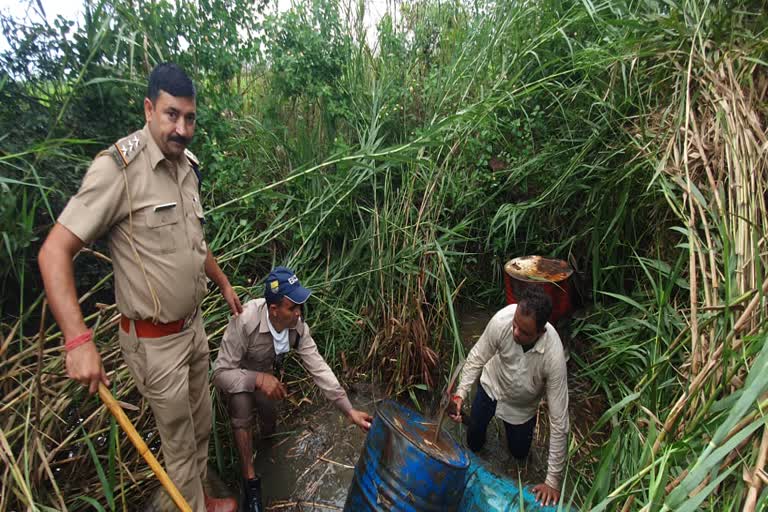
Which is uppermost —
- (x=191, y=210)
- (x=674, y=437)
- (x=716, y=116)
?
(x=716, y=116)

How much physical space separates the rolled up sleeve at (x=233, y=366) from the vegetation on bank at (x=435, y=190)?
31cm

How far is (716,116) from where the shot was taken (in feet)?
7.68

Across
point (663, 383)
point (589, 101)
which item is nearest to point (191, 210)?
point (663, 383)

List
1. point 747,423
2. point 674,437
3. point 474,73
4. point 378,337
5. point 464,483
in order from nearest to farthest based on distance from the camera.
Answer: point 747,423 → point 674,437 → point 464,483 → point 378,337 → point 474,73

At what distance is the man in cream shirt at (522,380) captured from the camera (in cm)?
233

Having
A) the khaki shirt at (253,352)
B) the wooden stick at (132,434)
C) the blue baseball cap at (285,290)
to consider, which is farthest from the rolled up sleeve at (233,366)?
the wooden stick at (132,434)

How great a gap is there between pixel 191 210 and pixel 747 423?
211cm

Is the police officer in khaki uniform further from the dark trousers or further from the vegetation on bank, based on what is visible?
the dark trousers

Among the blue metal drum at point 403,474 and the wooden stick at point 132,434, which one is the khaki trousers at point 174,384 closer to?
the wooden stick at point 132,434

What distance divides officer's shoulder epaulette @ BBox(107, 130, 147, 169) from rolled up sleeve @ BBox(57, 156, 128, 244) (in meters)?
0.03

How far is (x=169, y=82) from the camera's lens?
1.76 meters

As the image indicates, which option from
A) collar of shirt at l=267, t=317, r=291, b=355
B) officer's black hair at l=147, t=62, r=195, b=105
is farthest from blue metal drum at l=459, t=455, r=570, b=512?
officer's black hair at l=147, t=62, r=195, b=105

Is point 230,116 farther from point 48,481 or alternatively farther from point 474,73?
point 48,481

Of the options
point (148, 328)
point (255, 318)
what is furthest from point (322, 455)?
point (148, 328)
